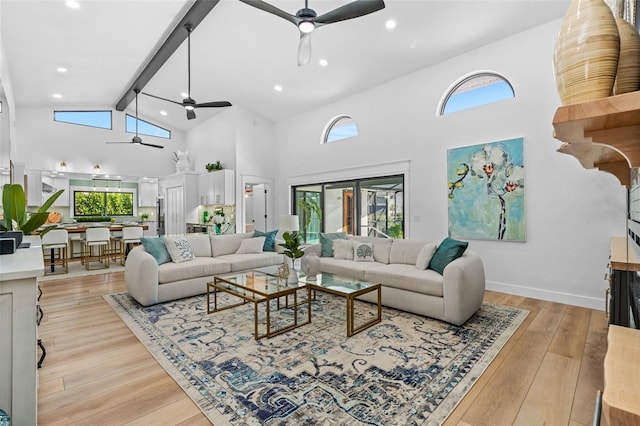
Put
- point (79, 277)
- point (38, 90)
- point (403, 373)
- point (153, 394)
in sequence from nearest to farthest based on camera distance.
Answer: point (153, 394), point (403, 373), point (79, 277), point (38, 90)

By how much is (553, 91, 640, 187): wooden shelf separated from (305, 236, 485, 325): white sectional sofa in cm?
278

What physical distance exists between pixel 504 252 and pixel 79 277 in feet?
24.4

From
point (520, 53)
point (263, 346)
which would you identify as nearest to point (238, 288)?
point (263, 346)

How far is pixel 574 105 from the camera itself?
58 cm

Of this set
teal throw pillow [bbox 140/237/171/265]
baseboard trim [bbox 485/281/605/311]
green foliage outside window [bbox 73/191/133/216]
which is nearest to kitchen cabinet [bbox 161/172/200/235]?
green foliage outside window [bbox 73/191/133/216]

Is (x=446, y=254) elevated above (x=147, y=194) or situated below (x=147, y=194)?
below

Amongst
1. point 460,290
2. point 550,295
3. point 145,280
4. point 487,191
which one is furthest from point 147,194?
point 550,295

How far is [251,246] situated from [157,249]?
5.18 feet

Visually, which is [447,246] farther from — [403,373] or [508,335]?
[403,373]

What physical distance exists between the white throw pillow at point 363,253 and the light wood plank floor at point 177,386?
6.71 feet

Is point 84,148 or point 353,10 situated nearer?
point 353,10

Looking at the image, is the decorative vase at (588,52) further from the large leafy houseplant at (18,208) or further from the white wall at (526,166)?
the white wall at (526,166)

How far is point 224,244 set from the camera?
5422 millimetres

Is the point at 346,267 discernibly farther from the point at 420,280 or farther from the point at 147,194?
the point at 147,194
